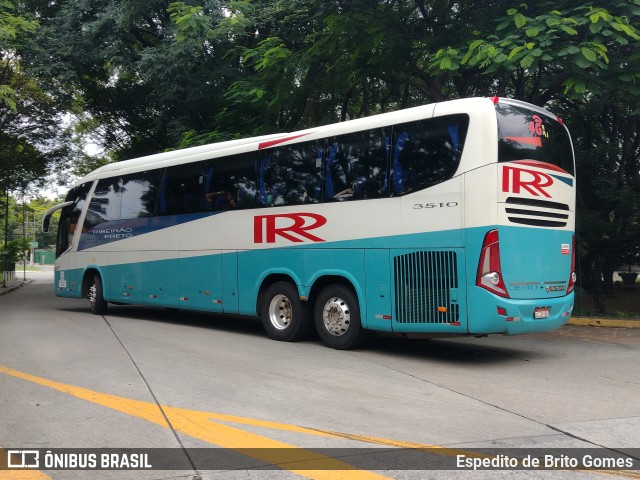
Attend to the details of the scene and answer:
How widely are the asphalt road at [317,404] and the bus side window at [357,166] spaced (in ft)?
8.29

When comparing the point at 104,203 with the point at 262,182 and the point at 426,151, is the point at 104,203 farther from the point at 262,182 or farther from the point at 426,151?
the point at 426,151

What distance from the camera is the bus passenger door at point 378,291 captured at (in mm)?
9203

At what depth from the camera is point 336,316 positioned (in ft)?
33.0

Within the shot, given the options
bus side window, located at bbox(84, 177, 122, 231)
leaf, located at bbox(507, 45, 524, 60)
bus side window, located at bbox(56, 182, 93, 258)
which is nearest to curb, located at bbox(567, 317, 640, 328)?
leaf, located at bbox(507, 45, 524, 60)

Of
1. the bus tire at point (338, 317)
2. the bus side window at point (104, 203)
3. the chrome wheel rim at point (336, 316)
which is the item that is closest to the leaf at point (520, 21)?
the bus tire at point (338, 317)

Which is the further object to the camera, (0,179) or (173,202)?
(0,179)

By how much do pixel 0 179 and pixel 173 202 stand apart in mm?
20821

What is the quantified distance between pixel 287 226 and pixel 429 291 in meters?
3.10

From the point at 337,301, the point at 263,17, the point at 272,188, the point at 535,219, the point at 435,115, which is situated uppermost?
the point at 263,17

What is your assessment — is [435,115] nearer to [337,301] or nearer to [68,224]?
[337,301]

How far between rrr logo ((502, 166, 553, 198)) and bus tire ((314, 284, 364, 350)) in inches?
116

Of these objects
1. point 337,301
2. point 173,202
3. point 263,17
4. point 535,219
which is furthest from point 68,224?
point 535,219

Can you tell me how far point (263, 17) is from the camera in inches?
700

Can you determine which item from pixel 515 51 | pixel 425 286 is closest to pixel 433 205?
pixel 425 286
